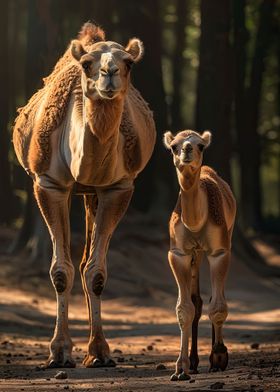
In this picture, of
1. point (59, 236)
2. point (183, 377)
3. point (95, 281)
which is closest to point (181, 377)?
point (183, 377)

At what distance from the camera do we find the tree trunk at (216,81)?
2662 centimetres

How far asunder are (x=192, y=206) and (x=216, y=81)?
15.2m

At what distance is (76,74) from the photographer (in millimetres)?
14547

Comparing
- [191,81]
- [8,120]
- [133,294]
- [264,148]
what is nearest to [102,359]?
[133,294]

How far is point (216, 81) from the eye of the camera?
27.0 m

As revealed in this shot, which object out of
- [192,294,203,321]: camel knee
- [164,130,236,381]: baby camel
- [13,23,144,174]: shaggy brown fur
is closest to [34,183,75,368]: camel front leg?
[13,23,144,174]: shaggy brown fur

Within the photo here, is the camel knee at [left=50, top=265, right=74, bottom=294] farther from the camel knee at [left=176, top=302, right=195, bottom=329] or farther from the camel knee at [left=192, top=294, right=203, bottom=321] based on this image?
the camel knee at [left=176, top=302, right=195, bottom=329]

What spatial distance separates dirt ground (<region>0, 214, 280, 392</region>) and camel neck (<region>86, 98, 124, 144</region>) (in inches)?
86.1

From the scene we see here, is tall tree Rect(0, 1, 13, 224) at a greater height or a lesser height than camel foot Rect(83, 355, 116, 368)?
greater

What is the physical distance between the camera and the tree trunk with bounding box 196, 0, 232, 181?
26625mm

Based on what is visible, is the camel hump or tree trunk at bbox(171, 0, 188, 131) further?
A: tree trunk at bbox(171, 0, 188, 131)

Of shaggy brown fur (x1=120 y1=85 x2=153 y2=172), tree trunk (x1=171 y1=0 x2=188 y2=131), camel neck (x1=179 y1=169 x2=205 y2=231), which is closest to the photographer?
camel neck (x1=179 y1=169 x2=205 y2=231)

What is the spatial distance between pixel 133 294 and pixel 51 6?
5.29 m

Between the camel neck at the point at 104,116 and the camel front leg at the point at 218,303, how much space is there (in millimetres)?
1541
